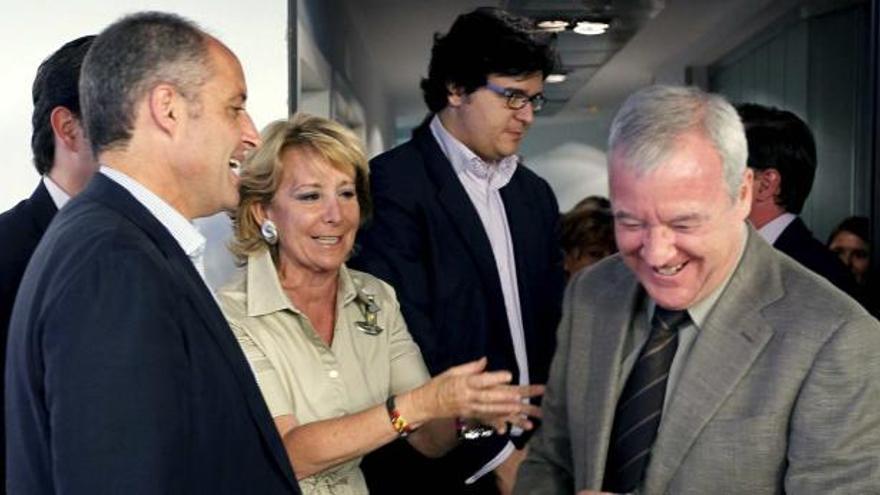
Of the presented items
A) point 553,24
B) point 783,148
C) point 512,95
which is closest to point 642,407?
point 512,95

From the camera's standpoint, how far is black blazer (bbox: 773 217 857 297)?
9.26 feet

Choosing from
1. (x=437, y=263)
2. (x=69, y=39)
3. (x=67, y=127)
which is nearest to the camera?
(x=67, y=127)

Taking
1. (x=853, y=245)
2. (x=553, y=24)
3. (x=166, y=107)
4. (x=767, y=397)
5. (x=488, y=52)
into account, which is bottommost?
(x=853, y=245)

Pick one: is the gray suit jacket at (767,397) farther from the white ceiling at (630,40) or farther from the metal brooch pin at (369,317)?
the white ceiling at (630,40)

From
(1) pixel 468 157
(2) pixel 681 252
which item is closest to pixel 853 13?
(1) pixel 468 157

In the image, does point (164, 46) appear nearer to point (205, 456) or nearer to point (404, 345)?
point (205, 456)

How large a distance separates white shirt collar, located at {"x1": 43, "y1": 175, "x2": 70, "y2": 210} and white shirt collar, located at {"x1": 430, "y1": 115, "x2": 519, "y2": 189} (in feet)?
3.43

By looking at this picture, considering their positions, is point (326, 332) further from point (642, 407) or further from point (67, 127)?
point (642, 407)

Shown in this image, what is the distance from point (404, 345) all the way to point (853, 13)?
4.61 m

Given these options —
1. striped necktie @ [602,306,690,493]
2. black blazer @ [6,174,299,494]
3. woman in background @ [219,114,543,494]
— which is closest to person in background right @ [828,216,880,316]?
woman in background @ [219,114,543,494]

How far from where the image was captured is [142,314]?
1.38 metres

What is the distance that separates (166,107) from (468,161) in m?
1.36

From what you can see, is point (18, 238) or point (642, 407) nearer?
point (642, 407)

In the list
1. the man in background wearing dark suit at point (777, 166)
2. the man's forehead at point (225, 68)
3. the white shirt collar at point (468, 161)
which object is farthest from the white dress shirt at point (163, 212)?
the man in background wearing dark suit at point (777, 166)
